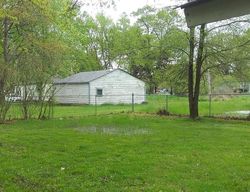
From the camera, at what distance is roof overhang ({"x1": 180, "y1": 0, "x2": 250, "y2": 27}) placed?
Result: 167 inches

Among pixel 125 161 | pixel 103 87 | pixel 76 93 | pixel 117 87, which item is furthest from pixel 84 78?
pixel 125 161

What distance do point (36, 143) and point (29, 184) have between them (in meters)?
4.55

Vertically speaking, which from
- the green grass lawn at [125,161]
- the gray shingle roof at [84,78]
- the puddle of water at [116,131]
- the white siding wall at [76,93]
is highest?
the gray shingle roof at [84,78]

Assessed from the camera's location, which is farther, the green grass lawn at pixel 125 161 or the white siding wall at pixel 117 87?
the white siding wall at pixel 117 87

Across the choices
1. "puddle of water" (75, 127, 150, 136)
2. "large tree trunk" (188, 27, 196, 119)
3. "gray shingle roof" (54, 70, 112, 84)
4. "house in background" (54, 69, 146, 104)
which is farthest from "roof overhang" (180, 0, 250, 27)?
"gray shingle roof" (54, 70, 112, 84)

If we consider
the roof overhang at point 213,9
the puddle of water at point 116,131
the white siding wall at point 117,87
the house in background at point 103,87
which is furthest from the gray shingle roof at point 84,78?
the roof overhang at point 213,9

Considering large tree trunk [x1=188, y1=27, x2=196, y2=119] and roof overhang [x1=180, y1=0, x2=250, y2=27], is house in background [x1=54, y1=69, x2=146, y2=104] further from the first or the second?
roof overhang [x1=180, y1=0, x2=250, y2=27]

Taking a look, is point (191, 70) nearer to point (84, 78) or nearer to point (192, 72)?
point (192, 72)

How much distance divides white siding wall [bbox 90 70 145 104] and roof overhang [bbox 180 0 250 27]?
32.8 m

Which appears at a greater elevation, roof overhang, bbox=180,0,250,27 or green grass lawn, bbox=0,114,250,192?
roof overhang, bbox=180,0,250,27

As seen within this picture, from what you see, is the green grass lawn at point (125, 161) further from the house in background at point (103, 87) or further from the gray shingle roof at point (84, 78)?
the gray shingle roof at point (84, 78)

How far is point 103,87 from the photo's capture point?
38.7 meters

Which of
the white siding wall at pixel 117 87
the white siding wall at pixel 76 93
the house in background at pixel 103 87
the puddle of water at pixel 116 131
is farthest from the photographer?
the white siding wall at pixel 117 87

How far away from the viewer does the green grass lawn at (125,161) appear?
21.3ft
